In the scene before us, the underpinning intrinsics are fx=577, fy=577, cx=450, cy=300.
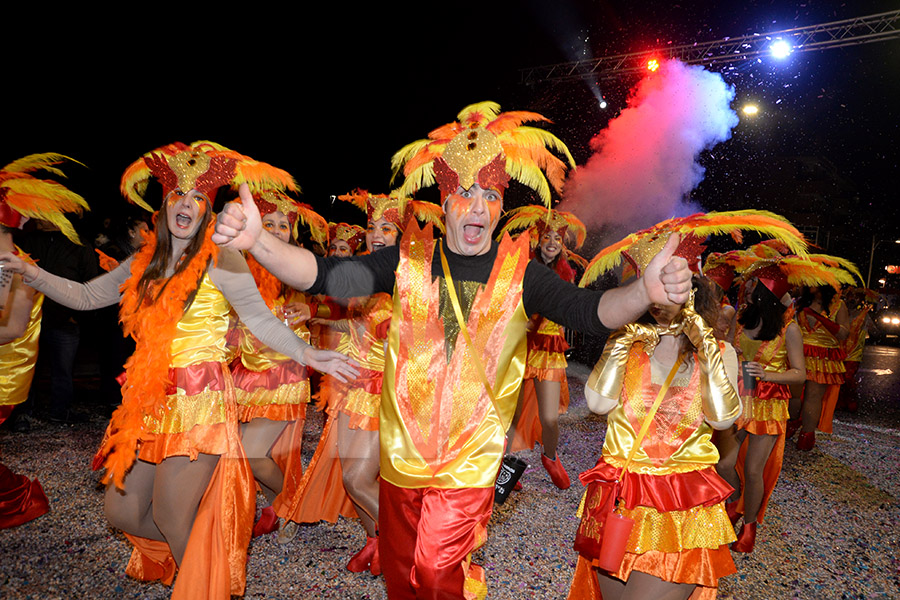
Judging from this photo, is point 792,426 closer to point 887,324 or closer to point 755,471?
point 755,471

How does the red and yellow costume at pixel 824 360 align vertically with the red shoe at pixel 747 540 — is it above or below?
above

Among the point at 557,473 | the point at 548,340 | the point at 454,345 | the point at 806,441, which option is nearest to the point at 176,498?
the point at 454,345

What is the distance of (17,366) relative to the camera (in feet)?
11.4

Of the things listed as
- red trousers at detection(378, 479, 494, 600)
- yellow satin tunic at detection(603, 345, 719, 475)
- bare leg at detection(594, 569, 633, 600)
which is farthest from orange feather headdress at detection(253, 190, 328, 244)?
bare leg at detection(594, 569, 633, 600)

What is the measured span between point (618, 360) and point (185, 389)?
→ 5.94 feet

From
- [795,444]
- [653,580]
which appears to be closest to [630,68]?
[795,444]

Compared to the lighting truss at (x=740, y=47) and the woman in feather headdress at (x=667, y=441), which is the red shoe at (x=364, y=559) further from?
the lighting truss at (x=740, y=47)

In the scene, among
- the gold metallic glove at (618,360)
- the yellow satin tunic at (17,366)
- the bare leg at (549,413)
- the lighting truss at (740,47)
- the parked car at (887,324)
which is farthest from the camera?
the parked car at (887,324)

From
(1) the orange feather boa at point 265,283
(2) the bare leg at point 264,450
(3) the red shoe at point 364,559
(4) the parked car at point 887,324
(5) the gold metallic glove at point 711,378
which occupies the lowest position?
(3) the red shoe at point 364,559

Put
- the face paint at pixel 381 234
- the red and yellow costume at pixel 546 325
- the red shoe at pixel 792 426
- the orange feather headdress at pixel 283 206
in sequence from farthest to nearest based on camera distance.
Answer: the red shoe at pixel 792 426
the red and yellow costume at pixel 546 325
the face paint at pixel 381 234
the orange feather headdress at pixel 283 206

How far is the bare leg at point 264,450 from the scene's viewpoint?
348cm

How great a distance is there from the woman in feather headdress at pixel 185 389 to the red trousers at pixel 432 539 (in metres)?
0.65

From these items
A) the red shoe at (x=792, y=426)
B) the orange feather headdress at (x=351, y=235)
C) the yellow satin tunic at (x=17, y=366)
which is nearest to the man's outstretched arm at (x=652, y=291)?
the yellow satin tunic at (x=17, y=366)

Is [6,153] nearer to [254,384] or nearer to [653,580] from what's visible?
[254,384]
